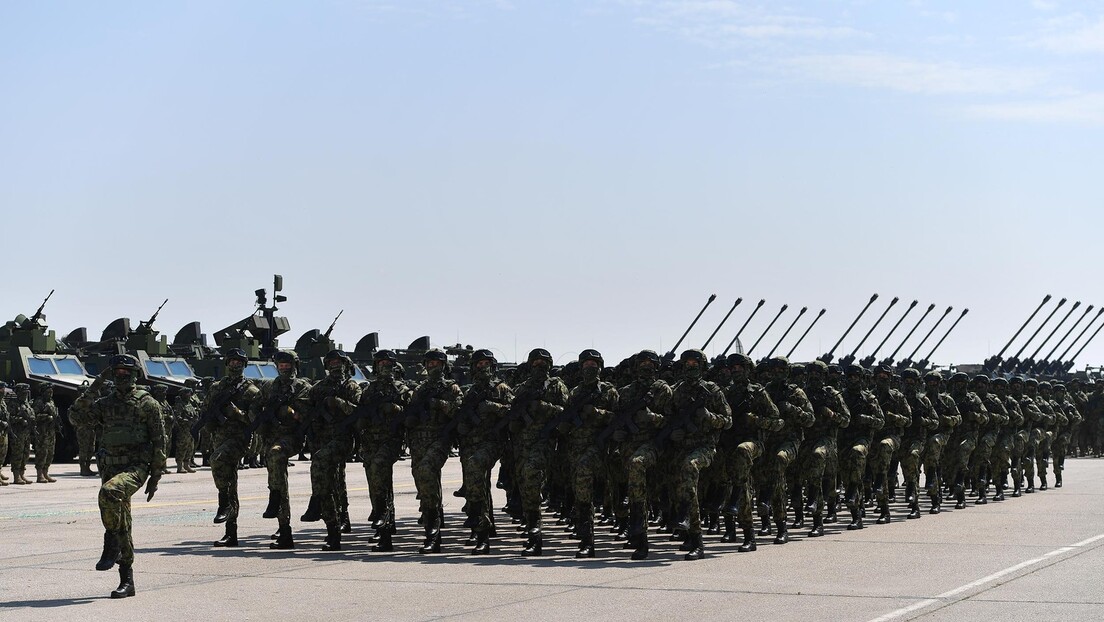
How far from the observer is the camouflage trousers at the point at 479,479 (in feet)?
45.9

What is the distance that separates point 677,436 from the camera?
14000 mm

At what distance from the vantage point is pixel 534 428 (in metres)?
14.2

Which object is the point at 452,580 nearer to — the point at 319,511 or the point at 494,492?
the point at 319,511

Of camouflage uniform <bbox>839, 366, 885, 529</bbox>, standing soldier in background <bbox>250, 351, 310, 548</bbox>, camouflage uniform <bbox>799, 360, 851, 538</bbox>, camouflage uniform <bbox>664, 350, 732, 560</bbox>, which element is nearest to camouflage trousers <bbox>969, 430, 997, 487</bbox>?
camouflage uniform <bbox>839, 366, 885, 529</bbox>

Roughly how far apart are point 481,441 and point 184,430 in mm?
18294

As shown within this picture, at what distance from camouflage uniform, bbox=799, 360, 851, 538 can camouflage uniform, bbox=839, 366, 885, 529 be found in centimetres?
27

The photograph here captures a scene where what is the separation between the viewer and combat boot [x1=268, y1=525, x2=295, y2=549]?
48.0 feet

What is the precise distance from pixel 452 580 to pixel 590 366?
3.09m

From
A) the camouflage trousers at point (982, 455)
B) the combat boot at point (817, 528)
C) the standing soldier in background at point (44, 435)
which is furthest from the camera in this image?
the standing soldier in background at point (44, 435)

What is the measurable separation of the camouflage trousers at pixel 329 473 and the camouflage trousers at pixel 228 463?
0.68 m

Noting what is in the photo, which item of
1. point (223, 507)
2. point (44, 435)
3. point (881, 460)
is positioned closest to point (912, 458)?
point (881, 460)

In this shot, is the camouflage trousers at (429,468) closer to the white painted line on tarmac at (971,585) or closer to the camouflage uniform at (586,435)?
the camouflage uniform at (586,435)

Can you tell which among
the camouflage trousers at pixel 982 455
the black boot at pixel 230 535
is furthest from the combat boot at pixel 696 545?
the camouflage trousers at pixel 982 455

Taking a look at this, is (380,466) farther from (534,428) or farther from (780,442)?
(780,442)
